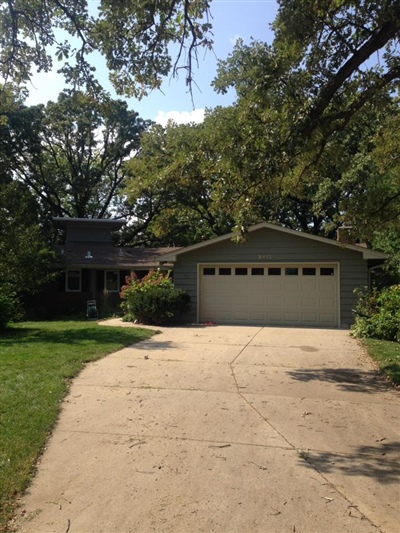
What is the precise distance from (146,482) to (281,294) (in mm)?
14098

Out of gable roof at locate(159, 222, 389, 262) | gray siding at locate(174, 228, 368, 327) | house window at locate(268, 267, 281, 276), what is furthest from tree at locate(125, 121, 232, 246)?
house window at locate(268, 267, 281, 276)

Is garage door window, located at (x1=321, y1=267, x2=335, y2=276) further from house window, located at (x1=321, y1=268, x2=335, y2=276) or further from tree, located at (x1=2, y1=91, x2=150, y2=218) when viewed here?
tree, located at (x1=2, y1=91, x2=150, y2=218)

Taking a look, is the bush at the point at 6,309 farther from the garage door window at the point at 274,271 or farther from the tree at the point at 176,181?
the garage door window at the point at 274,271

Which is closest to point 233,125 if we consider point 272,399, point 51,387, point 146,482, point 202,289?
point 272,399

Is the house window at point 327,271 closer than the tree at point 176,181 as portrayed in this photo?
No

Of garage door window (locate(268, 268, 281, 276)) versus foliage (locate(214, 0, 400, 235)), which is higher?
foliage (locate(214, 0, 400, 235))

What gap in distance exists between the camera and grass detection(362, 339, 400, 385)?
835 centimetres

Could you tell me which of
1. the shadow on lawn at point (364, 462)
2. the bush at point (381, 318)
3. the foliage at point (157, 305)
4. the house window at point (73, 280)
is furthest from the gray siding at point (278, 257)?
the shadow on lawn at point (364, 462)

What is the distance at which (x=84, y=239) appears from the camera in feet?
95.0

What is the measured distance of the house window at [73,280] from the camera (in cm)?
2500

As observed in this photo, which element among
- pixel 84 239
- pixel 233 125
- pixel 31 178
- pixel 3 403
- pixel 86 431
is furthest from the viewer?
pixel 31 178

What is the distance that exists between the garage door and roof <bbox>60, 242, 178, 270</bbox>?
18.3 feet

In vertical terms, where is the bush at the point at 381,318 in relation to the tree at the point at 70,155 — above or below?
below

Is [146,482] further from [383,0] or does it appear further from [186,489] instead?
[383,0]
